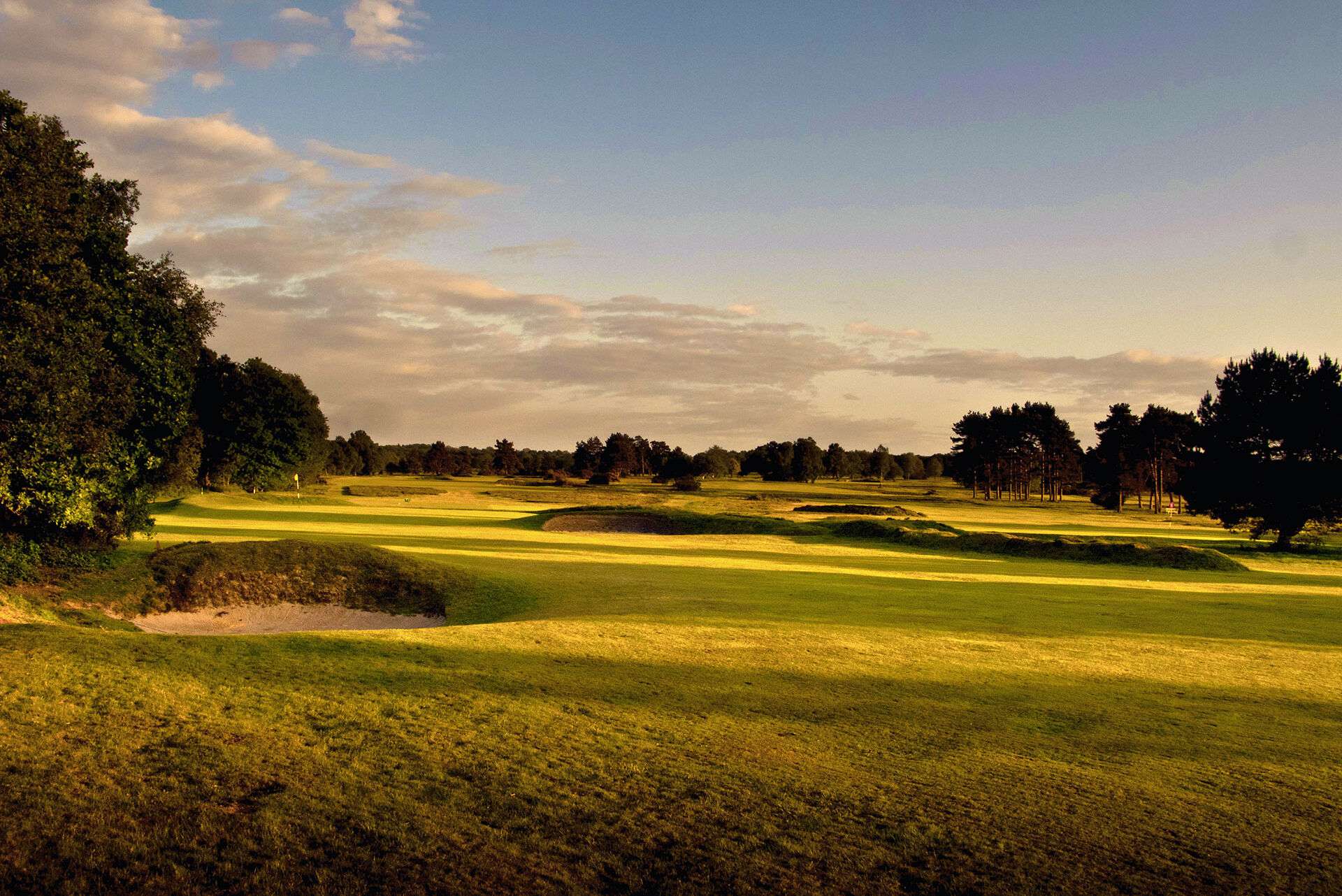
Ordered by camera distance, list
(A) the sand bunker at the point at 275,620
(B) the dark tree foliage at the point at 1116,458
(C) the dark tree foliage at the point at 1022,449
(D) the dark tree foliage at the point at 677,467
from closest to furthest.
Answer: (A) the sand bunker at the point at 275,620 → (B) the dark tree foliage at the point at 1116,458 → (C) the dark tree foliage at the point at 1022,449 → (D) the dark tree foliage at the point at 677,467

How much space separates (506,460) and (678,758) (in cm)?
18120

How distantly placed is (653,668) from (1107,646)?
30.9 feet

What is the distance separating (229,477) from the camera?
88.3 meters

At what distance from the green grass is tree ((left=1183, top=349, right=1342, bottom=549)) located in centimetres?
4676

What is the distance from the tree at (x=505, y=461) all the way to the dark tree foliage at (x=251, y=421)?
95.5 metres

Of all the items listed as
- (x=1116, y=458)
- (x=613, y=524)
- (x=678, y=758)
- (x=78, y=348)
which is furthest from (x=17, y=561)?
(x=1116, y=458)

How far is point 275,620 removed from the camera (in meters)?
23.7

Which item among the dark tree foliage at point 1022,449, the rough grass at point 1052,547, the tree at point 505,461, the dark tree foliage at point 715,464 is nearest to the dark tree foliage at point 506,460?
the tree at point 505,461

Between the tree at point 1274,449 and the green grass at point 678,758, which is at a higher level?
the tree at point 1274,449

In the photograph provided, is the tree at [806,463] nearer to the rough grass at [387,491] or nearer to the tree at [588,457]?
the tree at [588,457]

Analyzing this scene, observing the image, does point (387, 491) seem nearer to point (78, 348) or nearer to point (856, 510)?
point (856, 510)

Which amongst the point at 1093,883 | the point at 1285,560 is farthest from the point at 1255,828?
the point at 1285,560

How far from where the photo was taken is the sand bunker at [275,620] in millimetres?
22859

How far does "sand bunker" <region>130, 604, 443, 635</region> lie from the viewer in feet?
75.0
